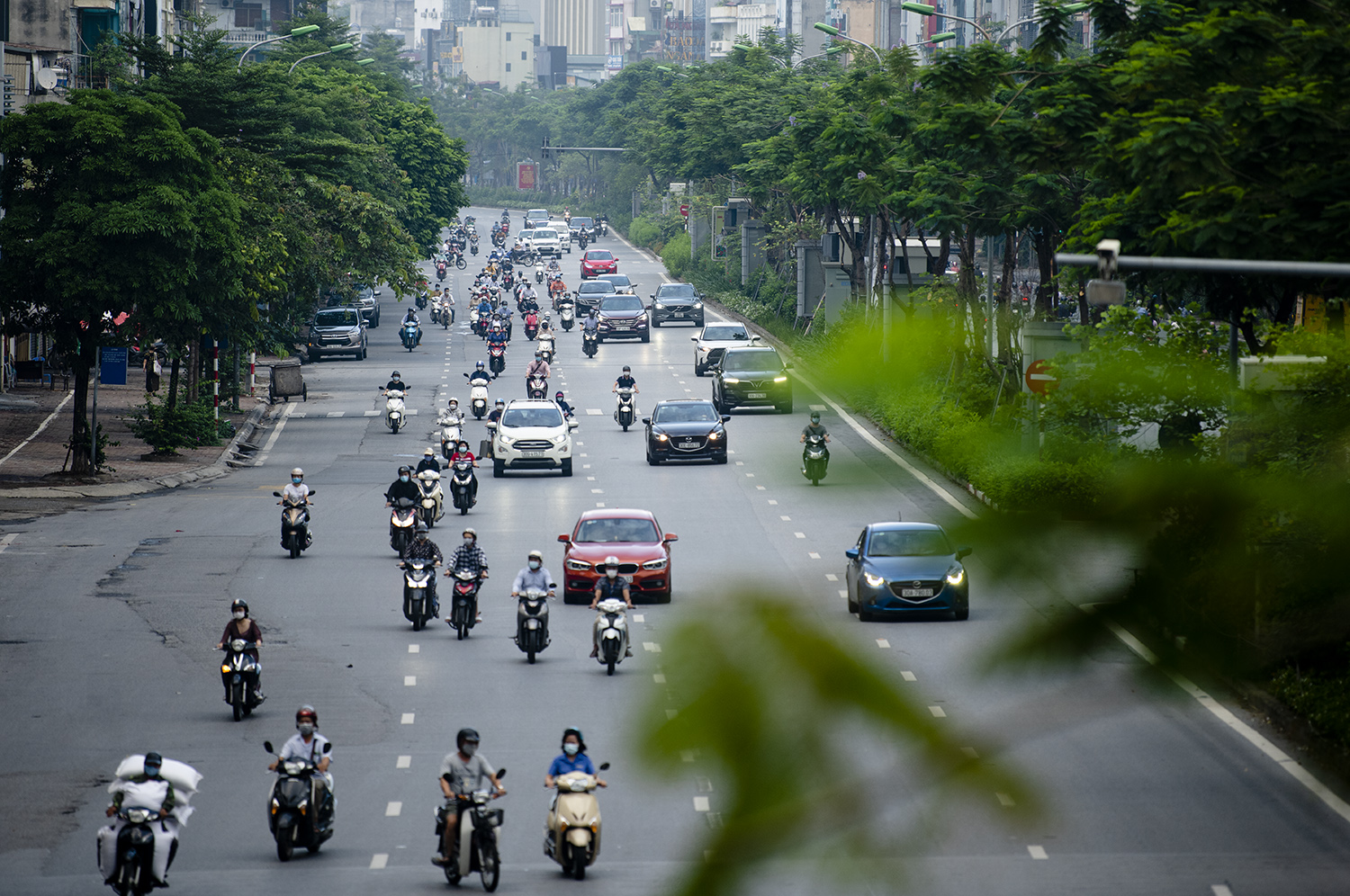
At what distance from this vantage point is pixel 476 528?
33.2m

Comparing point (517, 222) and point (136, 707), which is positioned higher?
point (517, 222)

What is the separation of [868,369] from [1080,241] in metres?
21.8

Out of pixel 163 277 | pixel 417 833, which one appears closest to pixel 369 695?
pixel 417 833

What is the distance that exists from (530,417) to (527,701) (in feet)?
70.1

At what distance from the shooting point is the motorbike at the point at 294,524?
29875mm

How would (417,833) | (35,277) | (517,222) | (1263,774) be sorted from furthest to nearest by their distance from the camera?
(517,222) → (35,277) → (1263,774) → (417,833)

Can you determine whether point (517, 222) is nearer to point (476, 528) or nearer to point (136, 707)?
point (476, 528)

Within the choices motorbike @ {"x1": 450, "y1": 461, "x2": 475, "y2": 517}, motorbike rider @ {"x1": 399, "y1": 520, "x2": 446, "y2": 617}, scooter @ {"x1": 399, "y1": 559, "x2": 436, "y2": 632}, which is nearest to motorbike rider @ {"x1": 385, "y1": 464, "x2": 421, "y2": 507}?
motorbike @ {"x1": 450, "y1": 461, "x2": 475, "y2": 517}

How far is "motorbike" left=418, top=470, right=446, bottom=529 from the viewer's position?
32.8 metres

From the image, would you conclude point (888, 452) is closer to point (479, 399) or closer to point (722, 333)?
point (479, 399)

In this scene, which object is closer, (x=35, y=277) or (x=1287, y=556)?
(x=1287, y=556)

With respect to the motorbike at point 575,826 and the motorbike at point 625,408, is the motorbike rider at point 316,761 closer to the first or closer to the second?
the motorbike at point 575,826

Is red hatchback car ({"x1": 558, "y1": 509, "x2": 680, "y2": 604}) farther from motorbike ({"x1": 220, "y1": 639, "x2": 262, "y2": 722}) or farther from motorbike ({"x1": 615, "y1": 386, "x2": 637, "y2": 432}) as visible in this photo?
motorbike ({"x1": 615, "y1": 386, "x2": 637, "y2": 432})

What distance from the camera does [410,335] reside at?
72375 mm
